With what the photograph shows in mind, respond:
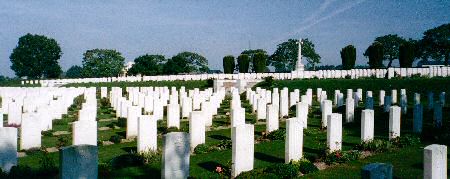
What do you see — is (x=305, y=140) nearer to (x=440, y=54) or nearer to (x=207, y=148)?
(x=207, y=148)

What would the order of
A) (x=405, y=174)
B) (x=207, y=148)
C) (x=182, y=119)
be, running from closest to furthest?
(x=405, y=174) < (x=207, y=148) < (x=182, y=119)

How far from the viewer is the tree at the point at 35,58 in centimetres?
8062

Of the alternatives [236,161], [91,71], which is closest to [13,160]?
[236,161]

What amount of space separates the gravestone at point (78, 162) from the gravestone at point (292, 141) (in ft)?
17.0

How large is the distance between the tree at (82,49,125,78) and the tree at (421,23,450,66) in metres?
59.4

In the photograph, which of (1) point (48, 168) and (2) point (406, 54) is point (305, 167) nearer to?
(1) point (48, 168)

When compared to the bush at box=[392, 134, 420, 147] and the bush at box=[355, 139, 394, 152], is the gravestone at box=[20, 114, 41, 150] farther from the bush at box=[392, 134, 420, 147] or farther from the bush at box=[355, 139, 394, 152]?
the bush at box=[392, 134, 420, 147]

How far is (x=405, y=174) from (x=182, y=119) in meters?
11.5

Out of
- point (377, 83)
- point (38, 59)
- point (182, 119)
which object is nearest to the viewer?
point (182, 119)

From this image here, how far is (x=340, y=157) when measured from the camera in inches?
402

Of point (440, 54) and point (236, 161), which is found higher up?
point (440, 54)

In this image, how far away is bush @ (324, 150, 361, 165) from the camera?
33.0ft

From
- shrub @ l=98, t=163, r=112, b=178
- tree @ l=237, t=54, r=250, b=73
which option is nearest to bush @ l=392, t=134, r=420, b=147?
shrub @ l=98, t=163, r=112, b=178

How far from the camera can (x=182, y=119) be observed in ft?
62.0
